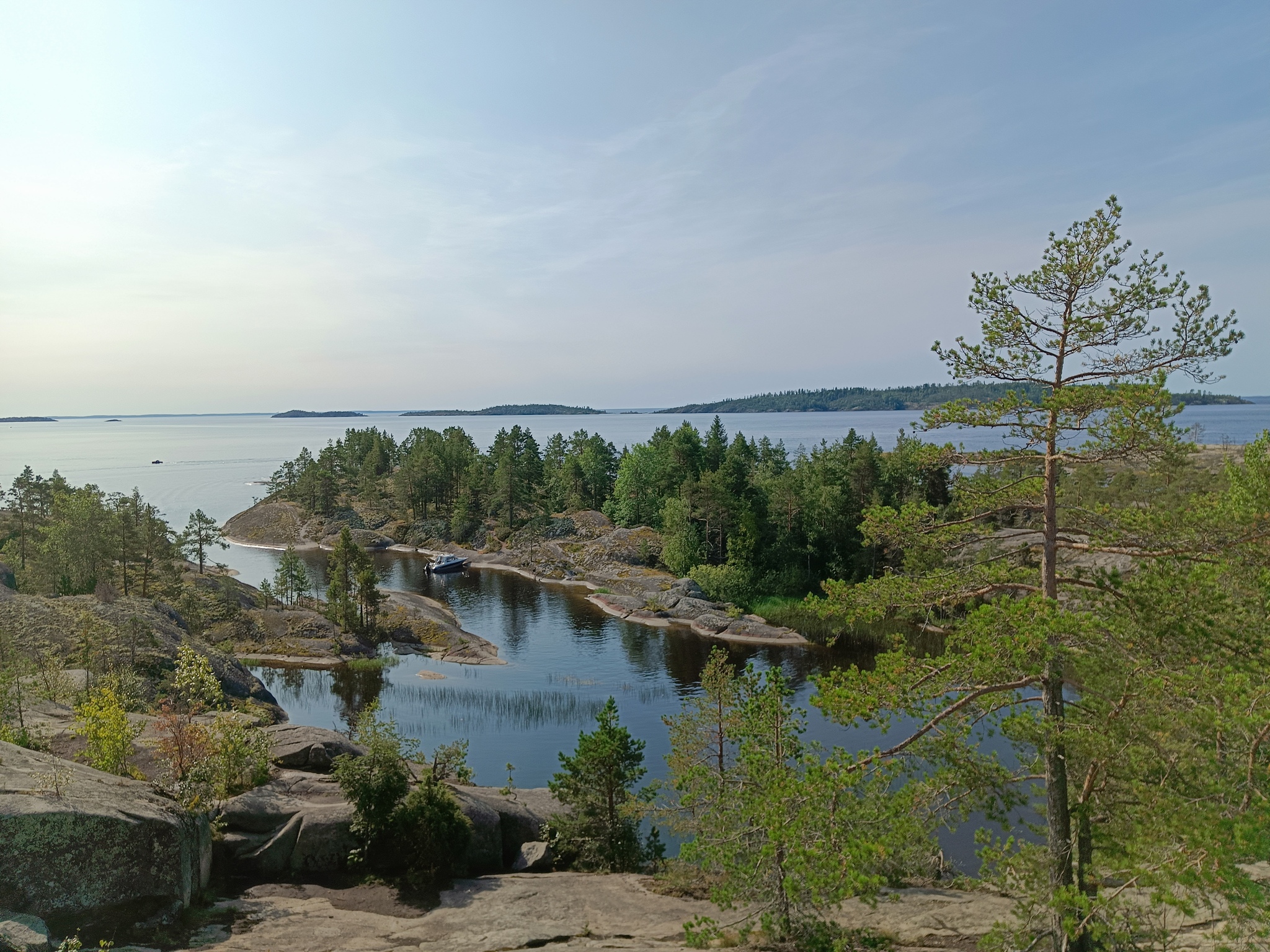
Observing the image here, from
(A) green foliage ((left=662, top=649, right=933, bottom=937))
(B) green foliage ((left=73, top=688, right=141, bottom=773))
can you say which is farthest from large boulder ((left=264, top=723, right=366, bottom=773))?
(A) green foliage ((left=662, top=649, right=933, bottom=937))

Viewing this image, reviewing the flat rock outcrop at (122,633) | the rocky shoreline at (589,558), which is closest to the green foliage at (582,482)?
the rocky shoreline at (589,558)

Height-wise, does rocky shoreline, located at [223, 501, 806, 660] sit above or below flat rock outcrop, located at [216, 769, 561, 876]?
below

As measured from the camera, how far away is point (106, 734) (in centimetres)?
1966

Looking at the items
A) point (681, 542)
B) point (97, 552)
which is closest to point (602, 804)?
Result: point (97, 552)

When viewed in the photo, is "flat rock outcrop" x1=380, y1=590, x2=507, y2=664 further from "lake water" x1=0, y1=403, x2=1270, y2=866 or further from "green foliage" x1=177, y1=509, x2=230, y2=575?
"green foliage" x1=177, y1=509, x2=230, y2=575

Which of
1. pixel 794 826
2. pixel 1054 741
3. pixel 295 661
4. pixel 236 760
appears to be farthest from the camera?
pixel 295 661

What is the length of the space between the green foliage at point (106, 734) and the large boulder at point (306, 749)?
4.68 m

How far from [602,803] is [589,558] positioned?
215ft

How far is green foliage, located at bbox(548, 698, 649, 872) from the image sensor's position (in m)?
22.1

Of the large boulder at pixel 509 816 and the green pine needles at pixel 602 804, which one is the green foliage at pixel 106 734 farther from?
the green pine needles at pixel 602 804

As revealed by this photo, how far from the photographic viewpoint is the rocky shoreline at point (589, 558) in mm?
64062

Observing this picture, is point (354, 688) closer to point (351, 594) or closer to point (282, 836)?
point (351, 594)

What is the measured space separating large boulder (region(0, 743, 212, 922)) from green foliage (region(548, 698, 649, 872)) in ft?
33.2

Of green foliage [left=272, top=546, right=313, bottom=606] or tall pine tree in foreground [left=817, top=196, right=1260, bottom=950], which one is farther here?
green foliage [left=272, top=546, right=313, bottom=606]
